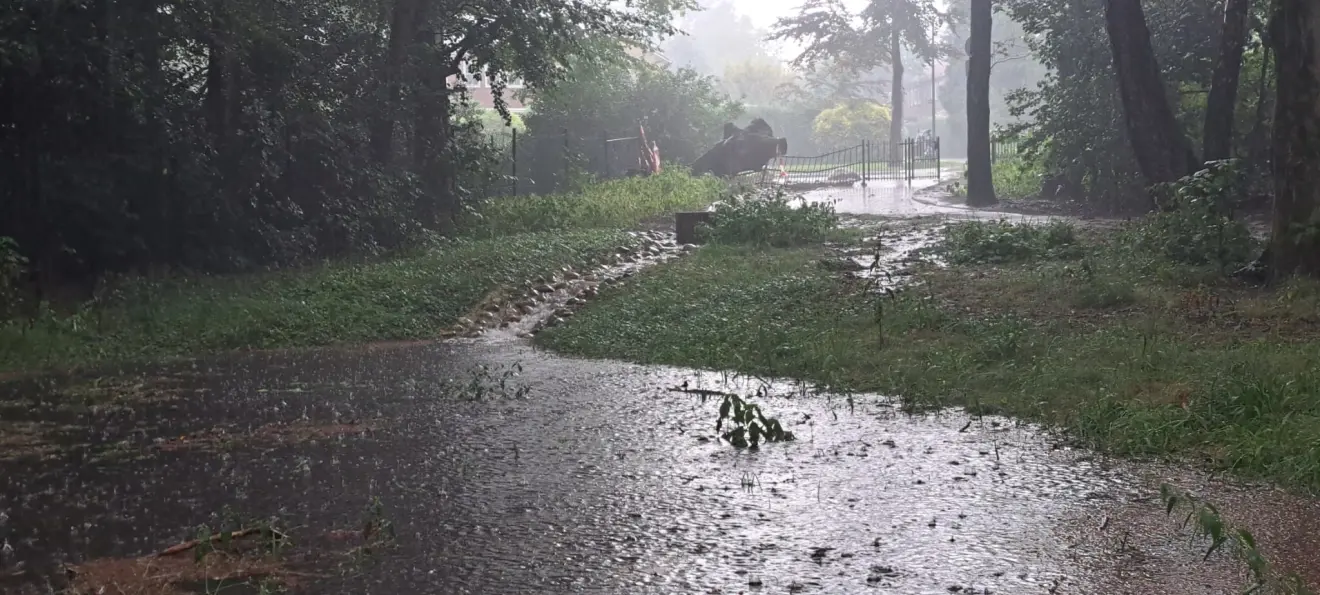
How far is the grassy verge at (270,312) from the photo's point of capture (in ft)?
35.8

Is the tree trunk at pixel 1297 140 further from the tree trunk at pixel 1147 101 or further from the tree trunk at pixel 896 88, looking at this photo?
the tree trunk at pixel 896 88

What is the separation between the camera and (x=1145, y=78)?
1680cm

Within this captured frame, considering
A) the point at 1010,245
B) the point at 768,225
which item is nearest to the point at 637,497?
the point at 1010,245

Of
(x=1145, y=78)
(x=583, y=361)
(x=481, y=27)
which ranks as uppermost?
(x=481, y=27)

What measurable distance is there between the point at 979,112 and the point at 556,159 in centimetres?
1119

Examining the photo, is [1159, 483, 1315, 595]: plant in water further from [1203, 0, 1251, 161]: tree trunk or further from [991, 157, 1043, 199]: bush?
[991, 157, 1043, 199]: bush

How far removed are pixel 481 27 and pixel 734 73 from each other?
72505 millimetres

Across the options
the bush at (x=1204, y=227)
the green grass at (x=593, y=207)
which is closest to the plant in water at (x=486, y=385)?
the bush at (x=1204, y=227)

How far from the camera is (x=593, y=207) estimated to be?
21656mm

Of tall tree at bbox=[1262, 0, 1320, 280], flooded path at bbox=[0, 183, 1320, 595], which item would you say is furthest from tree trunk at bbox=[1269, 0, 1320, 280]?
flooded path at bbox=[0, 183, 1320, 595]

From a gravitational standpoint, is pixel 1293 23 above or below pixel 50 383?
above

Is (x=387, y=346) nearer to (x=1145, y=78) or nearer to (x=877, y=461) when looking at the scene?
(x=877, y=461)

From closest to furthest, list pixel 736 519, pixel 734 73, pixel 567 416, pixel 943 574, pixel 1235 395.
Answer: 1. pixel 943 574
2. pixel 736 519
3. pixel 1235 395
4. pixel 567 416
5. pixel 734 73

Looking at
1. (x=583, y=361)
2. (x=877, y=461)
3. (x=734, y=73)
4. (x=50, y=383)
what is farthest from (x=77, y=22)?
(x=734, y=73)
